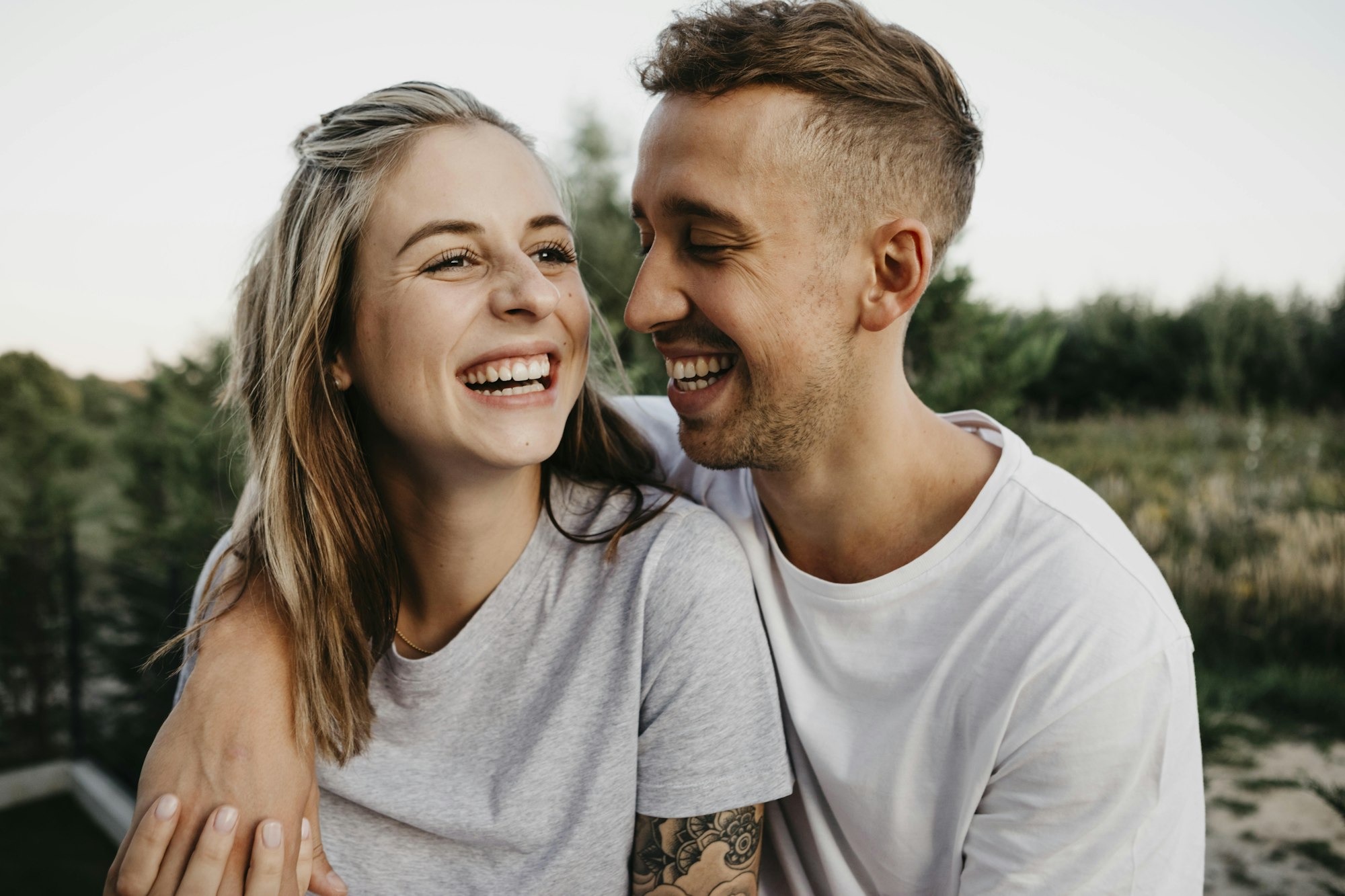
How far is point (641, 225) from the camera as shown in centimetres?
220

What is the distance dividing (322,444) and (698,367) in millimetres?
957

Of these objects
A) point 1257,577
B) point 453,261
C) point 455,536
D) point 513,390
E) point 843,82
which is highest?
point 843,82

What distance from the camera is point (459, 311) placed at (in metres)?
1.90

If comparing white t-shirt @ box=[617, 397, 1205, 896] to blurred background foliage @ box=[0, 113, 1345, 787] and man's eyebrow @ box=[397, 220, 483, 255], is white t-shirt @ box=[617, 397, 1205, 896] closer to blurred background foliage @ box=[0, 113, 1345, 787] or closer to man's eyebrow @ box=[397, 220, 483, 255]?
man's eyebrow @ box=[397, 220, 483, 255]

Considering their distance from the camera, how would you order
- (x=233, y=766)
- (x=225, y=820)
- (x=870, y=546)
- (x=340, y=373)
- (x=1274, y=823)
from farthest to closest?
(x=1274, y=823), (x=340, y=373), (x=870, y=546), (x=233, y=766), (x=225, y=820)

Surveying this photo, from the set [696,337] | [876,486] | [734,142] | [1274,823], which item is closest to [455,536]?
[696,337]

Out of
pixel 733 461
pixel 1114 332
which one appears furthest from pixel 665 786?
pixel 1114 332

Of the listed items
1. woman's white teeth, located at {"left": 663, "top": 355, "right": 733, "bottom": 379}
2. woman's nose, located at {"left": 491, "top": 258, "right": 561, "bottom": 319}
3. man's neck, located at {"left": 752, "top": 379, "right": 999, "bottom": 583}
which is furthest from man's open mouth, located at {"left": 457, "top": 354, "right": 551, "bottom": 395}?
man's neck, located at {"left": 752, "top": 379, "right": 999, "bottom": 583}

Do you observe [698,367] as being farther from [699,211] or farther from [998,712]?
[998,712]

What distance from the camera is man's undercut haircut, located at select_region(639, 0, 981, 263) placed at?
1977mm

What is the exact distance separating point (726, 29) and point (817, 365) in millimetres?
814

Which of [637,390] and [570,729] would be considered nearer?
[570,729]

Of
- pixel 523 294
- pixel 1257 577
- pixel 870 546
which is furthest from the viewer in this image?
pixel 1257 577

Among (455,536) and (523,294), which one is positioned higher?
(523,294)
